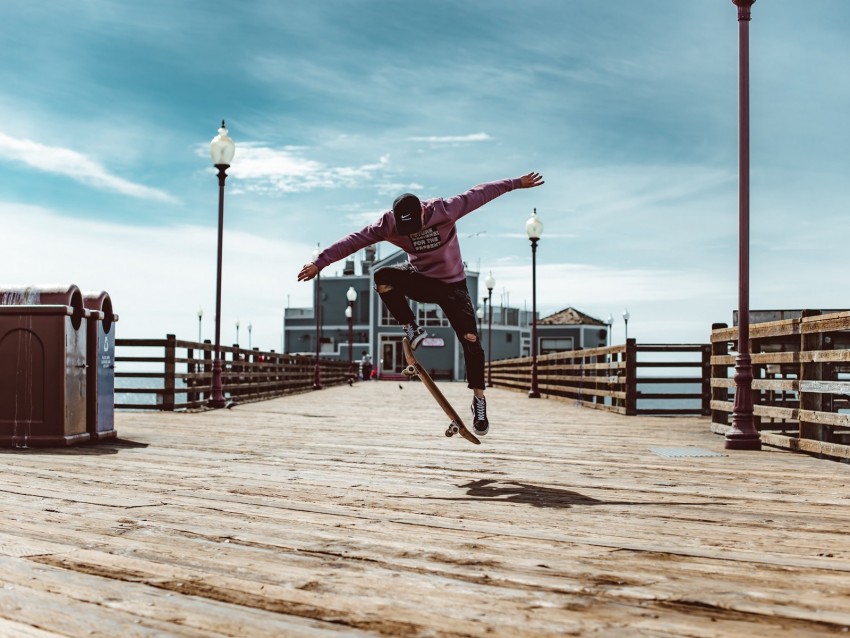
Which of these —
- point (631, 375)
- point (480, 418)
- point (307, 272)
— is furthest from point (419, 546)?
point (631, 375)

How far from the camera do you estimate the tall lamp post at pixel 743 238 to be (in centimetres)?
846

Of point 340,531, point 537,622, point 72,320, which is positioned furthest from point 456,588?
point 72,320

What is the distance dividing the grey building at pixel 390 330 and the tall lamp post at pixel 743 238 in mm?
45303

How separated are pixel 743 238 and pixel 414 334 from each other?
3.93 m

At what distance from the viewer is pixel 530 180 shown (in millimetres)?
6391

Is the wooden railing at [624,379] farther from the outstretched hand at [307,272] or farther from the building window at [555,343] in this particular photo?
the building window at [555,343]

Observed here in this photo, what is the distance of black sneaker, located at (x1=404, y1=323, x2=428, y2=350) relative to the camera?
7.02 metres

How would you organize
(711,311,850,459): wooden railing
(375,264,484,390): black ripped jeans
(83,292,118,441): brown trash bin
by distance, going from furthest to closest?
(83,292,118,441): brown trash bin < (711,311,850,459): wooden railing < (375,264,484,390): black ripped jeans

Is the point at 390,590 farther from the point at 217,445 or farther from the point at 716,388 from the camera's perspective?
the point at 716,388

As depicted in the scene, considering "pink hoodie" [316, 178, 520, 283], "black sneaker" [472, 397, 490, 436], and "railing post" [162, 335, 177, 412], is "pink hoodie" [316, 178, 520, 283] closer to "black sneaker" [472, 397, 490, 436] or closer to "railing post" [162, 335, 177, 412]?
"black sneaker" [472, 397, 490, 436]

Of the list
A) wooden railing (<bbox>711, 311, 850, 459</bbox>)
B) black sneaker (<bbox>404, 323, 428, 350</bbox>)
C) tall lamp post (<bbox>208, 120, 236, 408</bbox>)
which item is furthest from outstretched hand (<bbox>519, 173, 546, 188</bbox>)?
tall lamp post (<bbox>208, 120, 236, 408</bbox>)

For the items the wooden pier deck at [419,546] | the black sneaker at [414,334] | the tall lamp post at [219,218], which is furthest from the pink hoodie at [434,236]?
the tall lamp post at [219,218]

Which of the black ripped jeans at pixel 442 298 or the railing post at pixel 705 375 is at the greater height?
the black ripped jeans at pixel 442 298

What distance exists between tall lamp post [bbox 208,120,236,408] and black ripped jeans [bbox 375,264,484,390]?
9.59 meters
